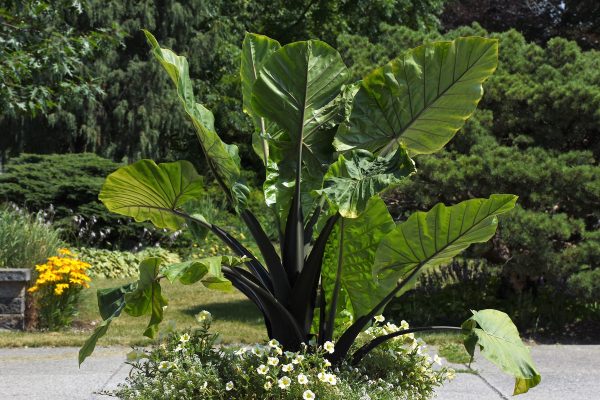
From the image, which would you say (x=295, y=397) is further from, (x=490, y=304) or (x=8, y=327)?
(x=490, y=304)

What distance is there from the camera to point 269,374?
3.85 meters

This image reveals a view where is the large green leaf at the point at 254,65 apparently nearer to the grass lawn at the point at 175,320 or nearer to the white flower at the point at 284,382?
the white flower at the point at 284,382

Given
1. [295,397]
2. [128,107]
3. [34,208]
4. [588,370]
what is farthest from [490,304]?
[128,107]

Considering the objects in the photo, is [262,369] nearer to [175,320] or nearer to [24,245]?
[175,320]

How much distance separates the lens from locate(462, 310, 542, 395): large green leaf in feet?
12.5

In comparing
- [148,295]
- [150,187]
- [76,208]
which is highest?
[76,208]

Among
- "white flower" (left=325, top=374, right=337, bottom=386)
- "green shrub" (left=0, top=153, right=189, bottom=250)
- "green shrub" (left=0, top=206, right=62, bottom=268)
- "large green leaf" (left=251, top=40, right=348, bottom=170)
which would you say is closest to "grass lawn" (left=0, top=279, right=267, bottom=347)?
"green shrub" (left=0, top=206, right=62, bottom=268)

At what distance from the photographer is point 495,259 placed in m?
9.15

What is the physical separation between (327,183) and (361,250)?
615 millimetres

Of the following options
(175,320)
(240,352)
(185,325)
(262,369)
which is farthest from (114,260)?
(262,369)

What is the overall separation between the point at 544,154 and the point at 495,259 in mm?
1417

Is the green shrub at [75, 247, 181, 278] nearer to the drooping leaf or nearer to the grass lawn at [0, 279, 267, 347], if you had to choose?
the grass lawn at [0, 279, 267, 347]

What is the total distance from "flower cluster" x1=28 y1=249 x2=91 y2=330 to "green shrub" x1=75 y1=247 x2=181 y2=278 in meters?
3.40

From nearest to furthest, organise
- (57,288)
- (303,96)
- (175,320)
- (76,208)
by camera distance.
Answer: (303,96) → (175,320) → (57,288) → (76,208)
